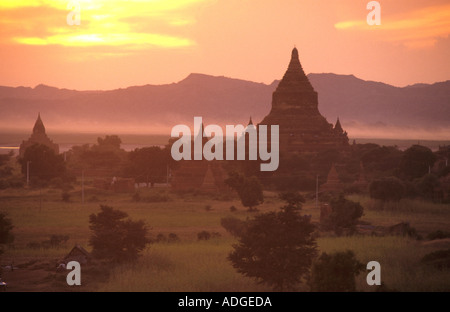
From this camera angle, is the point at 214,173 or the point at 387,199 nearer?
the point at 387,199

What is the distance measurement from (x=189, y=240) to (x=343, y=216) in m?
7.19

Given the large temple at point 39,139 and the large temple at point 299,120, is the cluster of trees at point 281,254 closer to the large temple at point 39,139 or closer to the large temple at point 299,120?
the large temple at point 299,120

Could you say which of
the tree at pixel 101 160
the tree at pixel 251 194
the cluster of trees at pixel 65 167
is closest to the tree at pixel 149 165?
the cluster of trees at pixel 65 167

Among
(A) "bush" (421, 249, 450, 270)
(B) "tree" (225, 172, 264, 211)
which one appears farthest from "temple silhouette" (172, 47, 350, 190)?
(A) "bush" (421, 249, 450, 270)

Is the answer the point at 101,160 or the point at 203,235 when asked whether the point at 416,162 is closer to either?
the point at 101,160

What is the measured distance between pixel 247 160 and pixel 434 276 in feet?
133

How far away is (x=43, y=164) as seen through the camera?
60094mm

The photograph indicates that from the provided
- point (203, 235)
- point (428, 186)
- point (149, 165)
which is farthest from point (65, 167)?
point (203, 235)

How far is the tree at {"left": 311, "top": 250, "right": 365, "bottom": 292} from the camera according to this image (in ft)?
66.2

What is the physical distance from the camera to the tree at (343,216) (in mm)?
34031

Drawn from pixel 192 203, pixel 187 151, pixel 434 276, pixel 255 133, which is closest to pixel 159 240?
pixel 434 276

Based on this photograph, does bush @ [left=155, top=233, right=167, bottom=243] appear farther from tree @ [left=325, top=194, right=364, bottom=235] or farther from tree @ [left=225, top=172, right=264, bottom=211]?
tree @ [left=225, top=172, right=264, bottom=211]
